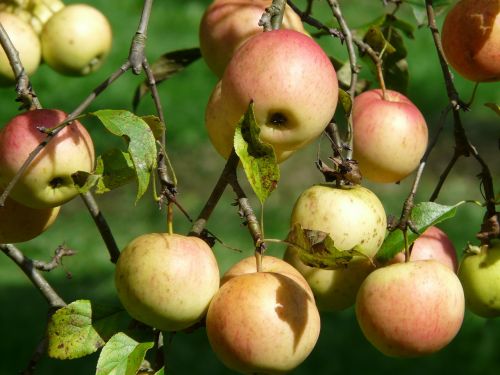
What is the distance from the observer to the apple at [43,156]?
1007 mm

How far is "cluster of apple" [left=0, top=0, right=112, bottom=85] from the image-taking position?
151 centimetres

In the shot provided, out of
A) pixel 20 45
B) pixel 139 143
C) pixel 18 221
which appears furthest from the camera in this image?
pixel 20 45

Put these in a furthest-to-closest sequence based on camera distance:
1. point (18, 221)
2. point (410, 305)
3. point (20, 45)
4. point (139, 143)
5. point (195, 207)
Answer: point (195, 207) → point (20, 45) → point (18, 221) → point (410, 305) → point (139, 143)

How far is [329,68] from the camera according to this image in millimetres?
1028

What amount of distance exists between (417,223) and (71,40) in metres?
0.74

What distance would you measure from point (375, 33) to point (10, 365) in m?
2.33

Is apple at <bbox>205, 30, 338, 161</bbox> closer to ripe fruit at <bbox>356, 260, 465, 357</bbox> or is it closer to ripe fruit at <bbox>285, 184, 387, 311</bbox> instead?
ripe fruit at <bbox>285, 184, 387, 311</bbox>

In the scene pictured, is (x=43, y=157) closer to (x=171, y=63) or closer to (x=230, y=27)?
(x=230, y=27)

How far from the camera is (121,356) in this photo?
1.02 m

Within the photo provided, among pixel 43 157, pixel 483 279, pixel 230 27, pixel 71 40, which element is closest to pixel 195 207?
pixel 71 40

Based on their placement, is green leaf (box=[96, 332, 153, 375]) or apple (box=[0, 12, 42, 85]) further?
apple (box=[0, 12, 42, 85])

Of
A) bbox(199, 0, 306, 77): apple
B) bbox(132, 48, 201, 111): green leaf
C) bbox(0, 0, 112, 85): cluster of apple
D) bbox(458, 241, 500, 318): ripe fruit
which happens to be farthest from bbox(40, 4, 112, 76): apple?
bbox(458, 241, 500, 318): ripe fruit

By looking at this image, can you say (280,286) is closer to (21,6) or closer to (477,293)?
(477,293)

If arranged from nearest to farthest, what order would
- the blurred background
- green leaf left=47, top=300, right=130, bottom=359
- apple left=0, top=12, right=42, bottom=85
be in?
1. green leaf left=47, top=300, right=130, bottom=359
2. apple left=0, top=12, right=42, bottom=85
3. the blurred background
